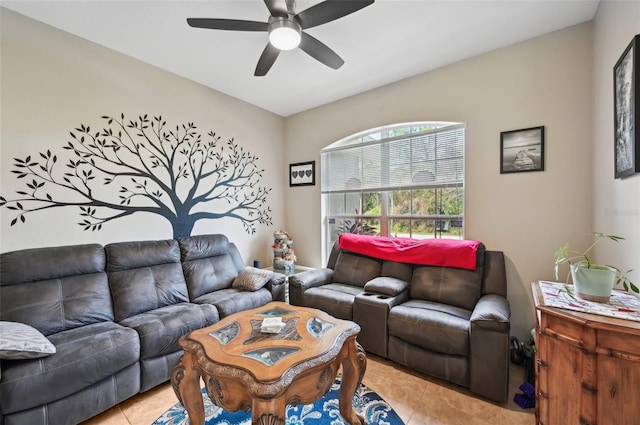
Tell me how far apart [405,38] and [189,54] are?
211 centimetres

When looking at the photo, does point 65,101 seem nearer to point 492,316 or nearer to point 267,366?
point 267,366

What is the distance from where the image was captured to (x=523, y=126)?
2420mm

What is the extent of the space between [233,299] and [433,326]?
1830mm

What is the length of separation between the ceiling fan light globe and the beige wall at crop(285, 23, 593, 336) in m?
1.75

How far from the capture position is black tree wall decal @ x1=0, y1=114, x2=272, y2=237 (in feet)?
7.27

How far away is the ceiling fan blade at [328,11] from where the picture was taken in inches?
61.0

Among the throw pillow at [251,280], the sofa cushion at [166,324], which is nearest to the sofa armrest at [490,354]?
the throw pillow at [251,280]

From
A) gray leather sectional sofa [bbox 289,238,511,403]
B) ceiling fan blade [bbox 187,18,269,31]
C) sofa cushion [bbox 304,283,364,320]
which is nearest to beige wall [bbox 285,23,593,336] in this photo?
gray leather sectional sofa [bbox 289,238,511,403]

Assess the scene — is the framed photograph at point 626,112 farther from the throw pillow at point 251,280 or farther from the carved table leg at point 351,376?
the throw pillow at point 251,280

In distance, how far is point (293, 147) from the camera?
423cm

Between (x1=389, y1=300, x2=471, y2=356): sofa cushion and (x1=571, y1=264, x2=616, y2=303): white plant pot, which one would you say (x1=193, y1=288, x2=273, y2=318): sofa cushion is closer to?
(x1=389, y1=300, x2=471, y2=356): sofa cushion

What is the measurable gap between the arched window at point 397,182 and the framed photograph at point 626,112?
1188mm

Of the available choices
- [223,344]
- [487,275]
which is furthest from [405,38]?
[223,344]

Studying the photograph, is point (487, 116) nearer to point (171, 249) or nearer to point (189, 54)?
point (189, 54)
